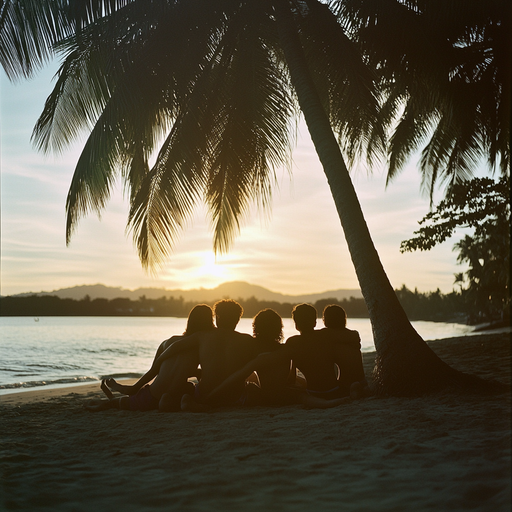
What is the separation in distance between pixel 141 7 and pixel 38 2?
1.41 metres

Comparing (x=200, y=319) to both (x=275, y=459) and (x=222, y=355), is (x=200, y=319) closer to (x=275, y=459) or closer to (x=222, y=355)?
(x=222, y=355)

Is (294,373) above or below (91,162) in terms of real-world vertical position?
below

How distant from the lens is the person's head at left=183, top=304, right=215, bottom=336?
4957 mm

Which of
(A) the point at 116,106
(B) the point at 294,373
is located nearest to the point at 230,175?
(A) the point at 116,106

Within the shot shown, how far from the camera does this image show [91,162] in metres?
7.01

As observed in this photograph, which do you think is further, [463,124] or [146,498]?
[463,124]

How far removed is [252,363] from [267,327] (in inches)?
16.9

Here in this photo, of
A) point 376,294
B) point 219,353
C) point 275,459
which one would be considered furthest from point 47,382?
point 275,459

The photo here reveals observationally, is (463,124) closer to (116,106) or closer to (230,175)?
(230,175)

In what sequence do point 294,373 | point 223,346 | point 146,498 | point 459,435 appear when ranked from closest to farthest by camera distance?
point 146,498, point 459,435, point 223,346, point 294,373

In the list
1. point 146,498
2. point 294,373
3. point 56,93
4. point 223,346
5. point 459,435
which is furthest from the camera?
point 56,93

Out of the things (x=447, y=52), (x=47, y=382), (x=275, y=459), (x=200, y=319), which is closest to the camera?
(x=275, y=459)

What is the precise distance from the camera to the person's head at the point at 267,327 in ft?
16.1

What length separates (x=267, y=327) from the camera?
4.91 meters
